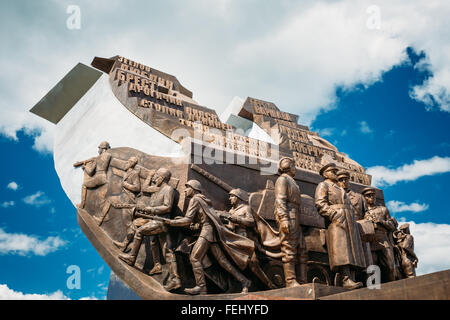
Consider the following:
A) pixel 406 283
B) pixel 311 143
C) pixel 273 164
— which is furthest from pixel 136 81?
pixel 406 283

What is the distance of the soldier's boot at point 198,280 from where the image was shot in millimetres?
8352

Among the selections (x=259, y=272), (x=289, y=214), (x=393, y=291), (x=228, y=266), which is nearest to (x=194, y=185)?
(x=228, y=266)

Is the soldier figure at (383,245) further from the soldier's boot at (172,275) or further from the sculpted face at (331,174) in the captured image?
the soldier's boot at (172,275)

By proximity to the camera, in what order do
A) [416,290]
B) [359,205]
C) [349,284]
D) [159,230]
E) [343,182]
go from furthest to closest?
[359,205] < [343,182] < [159,230] < [349,284] < [416,290]

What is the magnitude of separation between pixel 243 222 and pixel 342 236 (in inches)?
79.9

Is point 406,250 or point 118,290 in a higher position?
point 406,250

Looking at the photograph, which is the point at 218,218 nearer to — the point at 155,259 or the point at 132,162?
the point at 155,259

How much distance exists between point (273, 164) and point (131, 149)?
362 cm

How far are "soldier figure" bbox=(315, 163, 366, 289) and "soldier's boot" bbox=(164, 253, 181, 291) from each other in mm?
3037

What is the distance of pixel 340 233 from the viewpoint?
345 inches

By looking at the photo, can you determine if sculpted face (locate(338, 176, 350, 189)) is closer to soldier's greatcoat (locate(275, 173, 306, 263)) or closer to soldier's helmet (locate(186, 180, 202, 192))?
soldier's greatcoat (locate(275, 173, 306, 263))
